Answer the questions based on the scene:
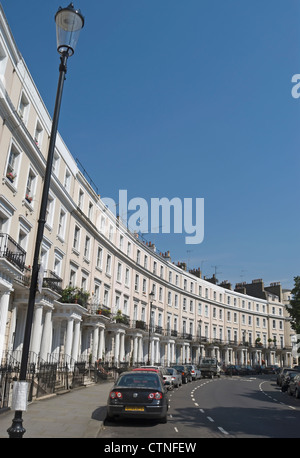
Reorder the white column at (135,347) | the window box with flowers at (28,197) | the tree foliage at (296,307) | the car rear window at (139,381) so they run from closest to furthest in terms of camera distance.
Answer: the car rear window at (139,381) < the window box with flowers at (28,197) < the white column at (135,347) < the tree foliage at (296,307)

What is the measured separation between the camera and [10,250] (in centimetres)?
1830

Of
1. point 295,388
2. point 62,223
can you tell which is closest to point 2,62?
point 62,223

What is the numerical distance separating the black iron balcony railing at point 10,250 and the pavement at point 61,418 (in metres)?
5.75

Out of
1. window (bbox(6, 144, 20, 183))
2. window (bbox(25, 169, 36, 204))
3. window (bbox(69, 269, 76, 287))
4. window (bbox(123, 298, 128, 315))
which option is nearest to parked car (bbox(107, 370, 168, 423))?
window (bbox(6, 144, 20, 183))

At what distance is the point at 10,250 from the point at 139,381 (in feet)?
30.0

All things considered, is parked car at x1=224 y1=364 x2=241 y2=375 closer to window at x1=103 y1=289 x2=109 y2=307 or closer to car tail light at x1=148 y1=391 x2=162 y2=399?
window at x1=103 y1=289 x2=109 y2=307

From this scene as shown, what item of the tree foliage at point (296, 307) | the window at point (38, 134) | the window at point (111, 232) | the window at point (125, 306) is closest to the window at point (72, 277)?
the window at point (111, 232)

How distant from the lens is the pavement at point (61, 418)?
967cm

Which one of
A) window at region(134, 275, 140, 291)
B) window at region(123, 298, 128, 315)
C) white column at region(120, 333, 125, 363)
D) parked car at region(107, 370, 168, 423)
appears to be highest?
window at region(134, 275, 140, 291)

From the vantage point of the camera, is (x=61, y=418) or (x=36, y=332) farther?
(x=36, y=332)

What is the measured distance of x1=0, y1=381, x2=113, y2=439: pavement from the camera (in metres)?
9.67

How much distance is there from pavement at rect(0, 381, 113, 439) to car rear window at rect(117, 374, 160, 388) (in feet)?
4.14

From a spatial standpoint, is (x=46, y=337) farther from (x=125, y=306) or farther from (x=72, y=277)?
(x=125, y=306)

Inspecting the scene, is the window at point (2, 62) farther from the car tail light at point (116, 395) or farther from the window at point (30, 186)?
the car tail light at point (116, 395)
